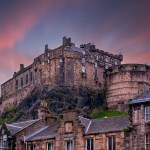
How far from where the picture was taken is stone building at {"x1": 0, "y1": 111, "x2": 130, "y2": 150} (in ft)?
171

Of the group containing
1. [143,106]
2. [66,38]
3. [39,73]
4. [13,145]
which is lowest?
[13,145]

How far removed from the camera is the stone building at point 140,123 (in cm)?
4950

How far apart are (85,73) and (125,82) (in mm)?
11351

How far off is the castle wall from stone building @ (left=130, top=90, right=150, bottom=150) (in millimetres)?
67913

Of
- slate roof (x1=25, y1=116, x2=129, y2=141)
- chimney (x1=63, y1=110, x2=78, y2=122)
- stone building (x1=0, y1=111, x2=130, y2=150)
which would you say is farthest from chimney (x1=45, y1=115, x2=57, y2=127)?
chimney (x1=63, y1=110, x2=78, y2=122)

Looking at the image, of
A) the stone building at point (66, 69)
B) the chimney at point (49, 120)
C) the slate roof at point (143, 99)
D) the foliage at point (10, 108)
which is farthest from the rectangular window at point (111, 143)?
the foliage at point (10, 108)

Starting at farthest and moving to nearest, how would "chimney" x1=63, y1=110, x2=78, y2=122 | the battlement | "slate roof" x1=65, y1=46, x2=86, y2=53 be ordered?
"slate roof" x1=65, y1=46, x2=86, y2=53 → the battlement → "chimney" x1=63, y1=110, x2=78, y2=122

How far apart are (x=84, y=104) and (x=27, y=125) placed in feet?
185

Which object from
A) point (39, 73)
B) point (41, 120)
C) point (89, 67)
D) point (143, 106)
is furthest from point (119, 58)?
point (143, 106)

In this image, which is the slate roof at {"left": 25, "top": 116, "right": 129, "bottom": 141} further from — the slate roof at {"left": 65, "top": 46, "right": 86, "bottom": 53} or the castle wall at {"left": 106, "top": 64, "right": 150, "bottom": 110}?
the slate roof at {"left": 65, "top": 46, "right": 86, "bottom": 53}

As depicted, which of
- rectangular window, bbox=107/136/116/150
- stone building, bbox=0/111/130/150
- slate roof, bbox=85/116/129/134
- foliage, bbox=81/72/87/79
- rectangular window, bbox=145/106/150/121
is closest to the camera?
rectangular window, bbox=145/106/150/121

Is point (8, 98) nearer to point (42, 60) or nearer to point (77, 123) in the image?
point (42, 60)

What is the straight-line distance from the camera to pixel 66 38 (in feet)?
434

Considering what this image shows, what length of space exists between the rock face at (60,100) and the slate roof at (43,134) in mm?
49386
